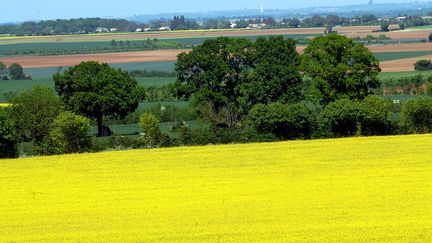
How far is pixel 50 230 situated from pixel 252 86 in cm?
3375

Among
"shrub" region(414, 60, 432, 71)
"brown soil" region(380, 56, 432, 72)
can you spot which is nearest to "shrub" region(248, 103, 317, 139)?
"brown soil" region(380, 56, 432, 72)

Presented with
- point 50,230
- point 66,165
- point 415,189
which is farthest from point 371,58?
point 50,230

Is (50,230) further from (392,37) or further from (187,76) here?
(392,37)

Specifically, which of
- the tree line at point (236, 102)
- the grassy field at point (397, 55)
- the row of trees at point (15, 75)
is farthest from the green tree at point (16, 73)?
the tree line at point (236, 102)

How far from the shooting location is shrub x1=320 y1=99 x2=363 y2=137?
53.9 metres

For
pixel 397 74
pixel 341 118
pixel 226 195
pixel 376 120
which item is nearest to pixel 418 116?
pixel 376 120

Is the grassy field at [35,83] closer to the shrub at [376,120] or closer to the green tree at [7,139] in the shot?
the green tree at [7,139]

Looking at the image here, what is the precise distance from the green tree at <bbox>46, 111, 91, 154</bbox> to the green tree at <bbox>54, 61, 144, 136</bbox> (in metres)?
8.58

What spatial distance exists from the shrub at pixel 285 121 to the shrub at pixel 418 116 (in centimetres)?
498

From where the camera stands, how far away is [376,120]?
54.9m

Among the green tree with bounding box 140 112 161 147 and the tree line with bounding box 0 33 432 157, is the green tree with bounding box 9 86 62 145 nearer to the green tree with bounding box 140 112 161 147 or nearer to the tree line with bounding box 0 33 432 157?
the tree line with bounding box 0 33 432 157

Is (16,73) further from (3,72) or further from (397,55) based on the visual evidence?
(397,55)

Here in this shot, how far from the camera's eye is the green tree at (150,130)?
2069 inches

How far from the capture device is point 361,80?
5928 cm
